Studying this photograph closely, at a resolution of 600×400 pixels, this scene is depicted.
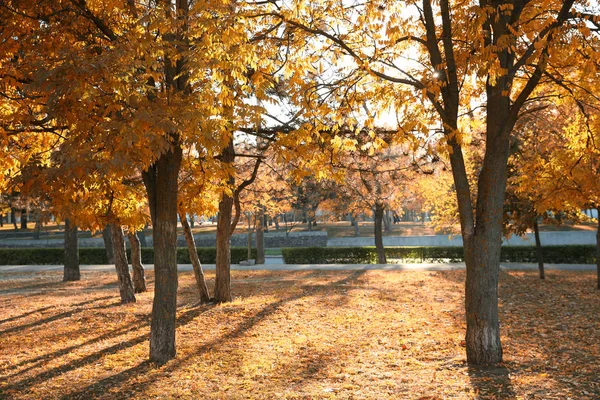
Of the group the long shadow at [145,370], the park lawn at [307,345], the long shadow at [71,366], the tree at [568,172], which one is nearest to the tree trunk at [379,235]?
the park lawn at [307,345]

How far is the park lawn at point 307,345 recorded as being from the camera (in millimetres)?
6312

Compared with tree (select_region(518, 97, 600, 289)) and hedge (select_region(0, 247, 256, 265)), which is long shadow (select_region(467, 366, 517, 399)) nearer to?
tree (select_region(518, 97, 600, 289))

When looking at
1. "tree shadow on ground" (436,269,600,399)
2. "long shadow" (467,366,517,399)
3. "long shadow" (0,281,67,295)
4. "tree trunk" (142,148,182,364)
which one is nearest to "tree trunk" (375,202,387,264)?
"tree shadow on ground" (436,269,600,399)

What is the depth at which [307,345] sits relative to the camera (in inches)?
342

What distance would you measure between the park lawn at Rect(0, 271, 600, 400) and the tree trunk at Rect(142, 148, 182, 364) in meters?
0.41

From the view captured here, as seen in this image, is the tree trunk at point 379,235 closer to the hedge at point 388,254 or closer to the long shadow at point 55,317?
the hedge at point 388,254

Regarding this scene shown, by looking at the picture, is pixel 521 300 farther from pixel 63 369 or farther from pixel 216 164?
pixel 63 369

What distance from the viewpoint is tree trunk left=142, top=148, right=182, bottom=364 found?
7.63 m

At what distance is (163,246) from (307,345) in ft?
9.44

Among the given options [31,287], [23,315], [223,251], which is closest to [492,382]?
[223,251]

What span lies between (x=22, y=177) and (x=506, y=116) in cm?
593

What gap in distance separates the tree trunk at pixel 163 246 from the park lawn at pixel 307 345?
0.41 m

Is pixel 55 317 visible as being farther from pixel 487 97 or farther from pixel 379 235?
pixel 379 235

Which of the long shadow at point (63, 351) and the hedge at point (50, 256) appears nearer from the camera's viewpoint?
the long shadow at point (63, 351)
